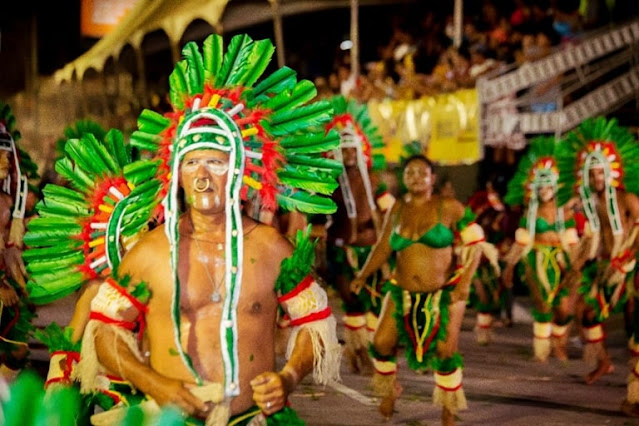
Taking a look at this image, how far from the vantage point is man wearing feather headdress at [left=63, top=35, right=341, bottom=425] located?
3.86 metres

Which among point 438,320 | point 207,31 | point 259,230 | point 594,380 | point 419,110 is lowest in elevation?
point 594,380

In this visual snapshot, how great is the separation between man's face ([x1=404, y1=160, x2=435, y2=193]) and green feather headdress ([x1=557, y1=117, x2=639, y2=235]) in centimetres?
248

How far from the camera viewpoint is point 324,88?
2316cm

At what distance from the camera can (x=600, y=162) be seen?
10.1m

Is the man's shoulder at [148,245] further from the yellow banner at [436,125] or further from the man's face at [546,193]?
the yellow banner at [436,125]

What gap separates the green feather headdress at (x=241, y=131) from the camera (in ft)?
13.3

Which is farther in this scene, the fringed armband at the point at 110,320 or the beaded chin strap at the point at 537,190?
the beaded chin strap at the point at 537,190

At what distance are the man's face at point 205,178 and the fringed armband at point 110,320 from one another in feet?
1.22

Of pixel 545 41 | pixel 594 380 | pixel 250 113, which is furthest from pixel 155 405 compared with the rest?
pixel 545 41

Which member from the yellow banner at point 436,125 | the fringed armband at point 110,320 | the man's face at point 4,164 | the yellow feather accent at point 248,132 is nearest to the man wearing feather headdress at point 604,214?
the yellow banner at point 436,125

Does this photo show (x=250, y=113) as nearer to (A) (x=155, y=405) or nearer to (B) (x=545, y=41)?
(A) (x=155, y=405)

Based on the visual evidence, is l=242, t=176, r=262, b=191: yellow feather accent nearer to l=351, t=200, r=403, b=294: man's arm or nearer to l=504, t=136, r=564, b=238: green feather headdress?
l=351, t=200, r=403, b=294: man's arm

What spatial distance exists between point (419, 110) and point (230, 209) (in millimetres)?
13551

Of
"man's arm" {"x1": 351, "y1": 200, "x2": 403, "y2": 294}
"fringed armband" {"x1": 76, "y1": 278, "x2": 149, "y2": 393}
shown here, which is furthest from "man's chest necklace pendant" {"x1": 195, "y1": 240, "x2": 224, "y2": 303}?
"man's arm" {"x1": 351, "y1": 200, "x2": 403, "y2": 294}
